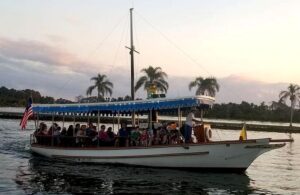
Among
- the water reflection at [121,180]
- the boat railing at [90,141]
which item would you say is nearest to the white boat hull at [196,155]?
the water reflection at [121,180]

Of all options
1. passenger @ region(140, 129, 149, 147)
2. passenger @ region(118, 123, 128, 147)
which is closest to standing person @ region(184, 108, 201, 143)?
passenger @ region(140, 129, 149, 147)

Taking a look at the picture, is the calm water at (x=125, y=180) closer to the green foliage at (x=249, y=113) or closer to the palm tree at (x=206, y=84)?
the palm tree at (x=206, y=84)

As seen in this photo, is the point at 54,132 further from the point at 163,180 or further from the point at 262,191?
the point at 262,191

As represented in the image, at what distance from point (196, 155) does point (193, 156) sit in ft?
0.57

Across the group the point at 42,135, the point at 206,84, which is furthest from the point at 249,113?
the point at 42,135

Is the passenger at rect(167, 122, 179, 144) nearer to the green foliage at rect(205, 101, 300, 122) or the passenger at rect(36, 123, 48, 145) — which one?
the passenger at rect(36, 123, 48, 145)

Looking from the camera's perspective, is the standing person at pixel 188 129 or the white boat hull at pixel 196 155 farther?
the standing person at pixel 188 129

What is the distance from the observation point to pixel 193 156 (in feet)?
70.9

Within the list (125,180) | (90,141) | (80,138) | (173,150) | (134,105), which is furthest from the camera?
(80,138)

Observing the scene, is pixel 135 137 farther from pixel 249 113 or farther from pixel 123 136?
pixel 249 113

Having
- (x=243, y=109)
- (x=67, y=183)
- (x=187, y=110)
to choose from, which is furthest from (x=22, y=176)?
(x=243, y=109)

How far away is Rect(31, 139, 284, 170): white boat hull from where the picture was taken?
69.2 feet

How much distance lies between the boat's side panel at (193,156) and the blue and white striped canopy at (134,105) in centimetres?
222

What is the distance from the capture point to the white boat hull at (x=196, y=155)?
69.2 feet
